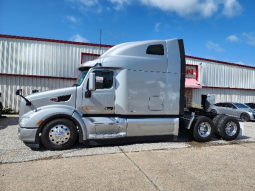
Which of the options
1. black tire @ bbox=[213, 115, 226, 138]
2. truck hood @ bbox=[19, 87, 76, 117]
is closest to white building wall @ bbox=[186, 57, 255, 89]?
black tire @ bbox=[213, 115, 226, 138]

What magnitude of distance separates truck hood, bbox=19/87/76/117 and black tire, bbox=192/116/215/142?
404 centimetres

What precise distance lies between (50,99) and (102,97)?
4.68 feet

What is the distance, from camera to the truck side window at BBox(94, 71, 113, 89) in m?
5.25

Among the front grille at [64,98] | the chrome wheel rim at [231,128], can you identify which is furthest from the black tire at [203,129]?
the front grille at [64,98]

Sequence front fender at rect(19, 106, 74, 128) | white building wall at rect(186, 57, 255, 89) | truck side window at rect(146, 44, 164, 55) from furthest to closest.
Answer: white building wall at rect(186, 57, 255, 89) < truck side window at rect(146, 44, 164, 55) < front fender at rect(19, 106, 74, 128)

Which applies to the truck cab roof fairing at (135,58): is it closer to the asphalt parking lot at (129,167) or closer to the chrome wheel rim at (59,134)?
the chrome wheel rim at (59,134)

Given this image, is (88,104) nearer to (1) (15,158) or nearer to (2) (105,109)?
(2) (105,109)

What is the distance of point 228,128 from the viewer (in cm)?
664

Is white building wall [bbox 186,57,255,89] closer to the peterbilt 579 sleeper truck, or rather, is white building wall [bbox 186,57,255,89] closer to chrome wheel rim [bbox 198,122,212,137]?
chrome wheel rim [bbox 198,122,212,137]

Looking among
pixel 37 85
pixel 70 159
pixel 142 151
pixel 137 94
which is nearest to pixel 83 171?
pixel 70 159

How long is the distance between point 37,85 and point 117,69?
33.2 feet

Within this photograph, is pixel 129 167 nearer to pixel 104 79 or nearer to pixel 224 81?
pixel 104 79

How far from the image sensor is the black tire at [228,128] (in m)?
6.39

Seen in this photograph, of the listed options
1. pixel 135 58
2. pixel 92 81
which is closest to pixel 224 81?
pixel 135 58
